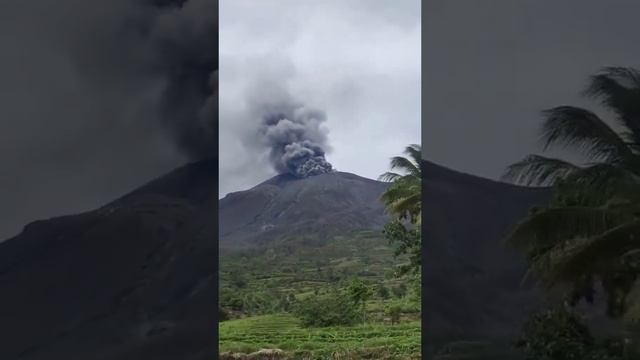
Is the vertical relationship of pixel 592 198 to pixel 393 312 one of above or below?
above

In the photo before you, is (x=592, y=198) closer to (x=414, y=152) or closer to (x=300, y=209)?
(x=414, y=152)

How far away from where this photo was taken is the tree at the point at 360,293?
10.2 m

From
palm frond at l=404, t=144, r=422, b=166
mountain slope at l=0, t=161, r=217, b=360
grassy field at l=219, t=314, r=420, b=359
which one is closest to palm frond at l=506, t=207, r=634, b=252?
mountain slope at l=0, t=161, r=217, b=360

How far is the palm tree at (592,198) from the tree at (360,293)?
9.77 feet

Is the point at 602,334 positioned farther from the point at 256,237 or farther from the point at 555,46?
the point at 256,237

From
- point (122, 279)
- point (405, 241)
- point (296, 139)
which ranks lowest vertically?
point (122, 279)

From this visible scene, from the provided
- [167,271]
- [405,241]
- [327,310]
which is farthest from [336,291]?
[167,271]

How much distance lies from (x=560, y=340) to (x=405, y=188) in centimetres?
344

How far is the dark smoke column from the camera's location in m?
10.1

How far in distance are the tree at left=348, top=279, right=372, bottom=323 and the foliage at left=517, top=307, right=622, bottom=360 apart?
9.37 feet

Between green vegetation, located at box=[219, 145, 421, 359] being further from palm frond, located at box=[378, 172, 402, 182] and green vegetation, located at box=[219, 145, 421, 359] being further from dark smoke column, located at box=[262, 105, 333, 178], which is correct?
dark smoke column, located at box=[262, 105, 333, 178]

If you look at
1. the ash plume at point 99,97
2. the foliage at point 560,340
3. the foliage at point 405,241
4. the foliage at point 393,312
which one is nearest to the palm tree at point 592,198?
the foliage at point 560,340

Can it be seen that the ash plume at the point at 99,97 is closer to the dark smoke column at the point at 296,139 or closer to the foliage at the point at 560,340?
the dark smoke column at the point at 296,139

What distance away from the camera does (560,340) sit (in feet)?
Result: 23.9
